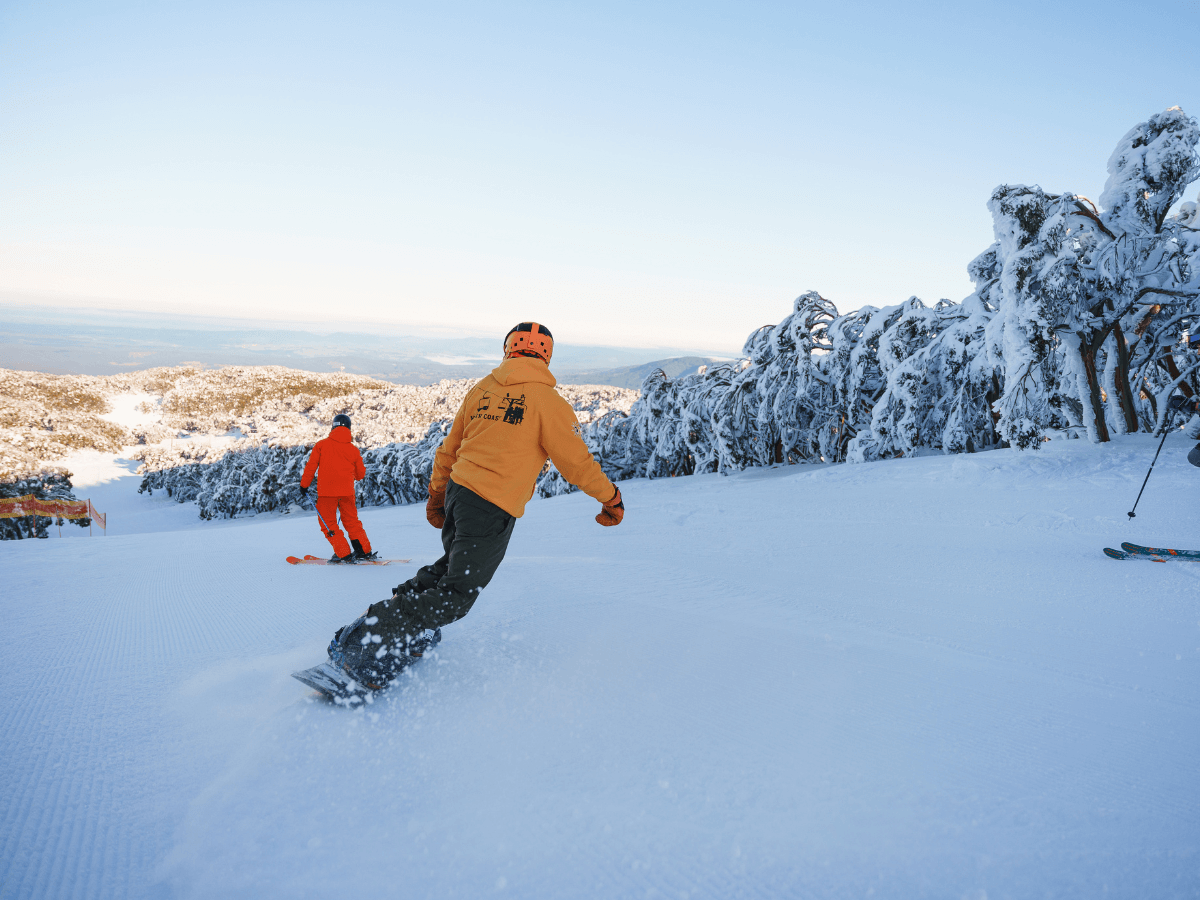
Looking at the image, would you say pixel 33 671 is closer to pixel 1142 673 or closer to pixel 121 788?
pixel 121 788

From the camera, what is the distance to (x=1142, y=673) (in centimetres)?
235

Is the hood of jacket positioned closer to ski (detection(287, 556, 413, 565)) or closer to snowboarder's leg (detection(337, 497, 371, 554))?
ski (detection(287, 556, 413, 565))

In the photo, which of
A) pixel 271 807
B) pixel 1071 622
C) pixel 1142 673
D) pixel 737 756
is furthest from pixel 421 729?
pixel 1071 622

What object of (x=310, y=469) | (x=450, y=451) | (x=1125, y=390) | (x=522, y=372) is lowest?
(x=310, y=469)

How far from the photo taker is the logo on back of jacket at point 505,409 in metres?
2.40

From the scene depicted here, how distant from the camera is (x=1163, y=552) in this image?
396 centimetres

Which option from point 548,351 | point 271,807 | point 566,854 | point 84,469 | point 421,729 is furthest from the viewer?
point 84,469

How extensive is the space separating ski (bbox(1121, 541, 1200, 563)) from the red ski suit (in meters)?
6.31

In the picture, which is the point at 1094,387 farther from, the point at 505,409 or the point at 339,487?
the point at 339,487

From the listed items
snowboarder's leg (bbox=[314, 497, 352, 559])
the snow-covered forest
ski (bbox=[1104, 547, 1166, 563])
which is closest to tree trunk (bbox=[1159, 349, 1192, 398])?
the snow-covered forest

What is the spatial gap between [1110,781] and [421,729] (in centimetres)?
210

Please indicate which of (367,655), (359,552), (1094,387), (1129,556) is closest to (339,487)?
(359,552)

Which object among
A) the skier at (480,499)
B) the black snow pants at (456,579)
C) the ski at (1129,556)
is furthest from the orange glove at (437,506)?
the ski at (1129,556)

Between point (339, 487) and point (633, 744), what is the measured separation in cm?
488
